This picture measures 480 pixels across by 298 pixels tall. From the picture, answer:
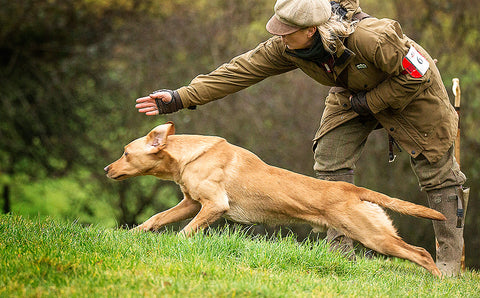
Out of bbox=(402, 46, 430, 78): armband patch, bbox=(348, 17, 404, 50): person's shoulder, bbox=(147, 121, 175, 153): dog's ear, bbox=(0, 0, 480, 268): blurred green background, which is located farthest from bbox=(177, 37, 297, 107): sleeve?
bbox=(0, 0, 480, 268): blurred green background

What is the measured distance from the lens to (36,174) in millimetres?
12273

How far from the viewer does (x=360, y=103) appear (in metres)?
5.60

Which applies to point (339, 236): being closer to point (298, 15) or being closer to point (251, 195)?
point (251, 195)

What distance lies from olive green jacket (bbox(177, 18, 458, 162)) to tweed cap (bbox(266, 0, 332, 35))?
0.29 metres

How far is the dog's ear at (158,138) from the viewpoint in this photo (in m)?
5.98

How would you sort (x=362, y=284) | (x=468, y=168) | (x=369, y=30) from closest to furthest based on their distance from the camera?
(x=362, y=284) < (x=369, y=30) < (x=468, y=168)

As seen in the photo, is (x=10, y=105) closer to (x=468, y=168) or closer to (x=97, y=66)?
(x=97, y=66)

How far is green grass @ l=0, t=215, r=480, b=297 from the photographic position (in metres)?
3.95

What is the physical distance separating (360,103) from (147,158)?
79.6 inches

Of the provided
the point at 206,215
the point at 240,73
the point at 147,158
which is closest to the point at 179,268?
the point at 206,215

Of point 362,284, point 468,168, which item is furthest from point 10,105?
point 362,284

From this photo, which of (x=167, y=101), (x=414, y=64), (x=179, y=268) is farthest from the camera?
(x=167, y=101)

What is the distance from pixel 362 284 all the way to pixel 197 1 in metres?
8.48

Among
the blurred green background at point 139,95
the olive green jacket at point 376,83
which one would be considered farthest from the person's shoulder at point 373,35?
the blurred green background at point 139,95
